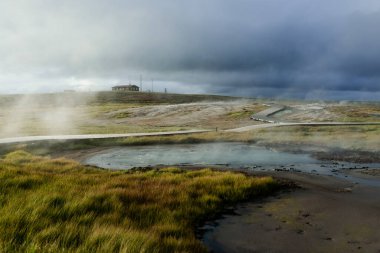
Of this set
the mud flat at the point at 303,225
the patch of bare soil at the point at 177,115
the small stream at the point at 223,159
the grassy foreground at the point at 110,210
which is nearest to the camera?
the grassy foreground at the point at 110,210

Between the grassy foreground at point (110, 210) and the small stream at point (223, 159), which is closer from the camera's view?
the grassy foreground at point (110, 210)

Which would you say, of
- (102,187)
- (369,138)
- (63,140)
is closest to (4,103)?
(63,140)

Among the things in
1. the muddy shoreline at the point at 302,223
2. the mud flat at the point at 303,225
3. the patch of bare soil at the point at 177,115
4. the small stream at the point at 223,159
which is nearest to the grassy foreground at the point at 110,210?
the muddy shoreline at the point at 302,223

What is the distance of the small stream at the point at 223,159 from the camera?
23797 millimetres

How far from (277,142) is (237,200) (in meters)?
25.6

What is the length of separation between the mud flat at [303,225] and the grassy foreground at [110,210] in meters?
0.86

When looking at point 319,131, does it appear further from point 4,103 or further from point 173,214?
point 4,103

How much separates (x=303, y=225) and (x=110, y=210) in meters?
5.37

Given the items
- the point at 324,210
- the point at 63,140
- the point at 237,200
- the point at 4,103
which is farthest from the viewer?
the point at 4,103

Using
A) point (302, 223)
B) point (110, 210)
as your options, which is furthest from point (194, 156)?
point (110, 210)

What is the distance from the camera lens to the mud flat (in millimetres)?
9281

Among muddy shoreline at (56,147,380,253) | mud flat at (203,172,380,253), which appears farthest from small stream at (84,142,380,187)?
mud flat at (203,172,380,253)

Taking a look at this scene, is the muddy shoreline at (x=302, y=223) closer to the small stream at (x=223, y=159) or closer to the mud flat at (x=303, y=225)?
the mud flat at (x=303, y=225)

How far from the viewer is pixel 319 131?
45.8 meters
